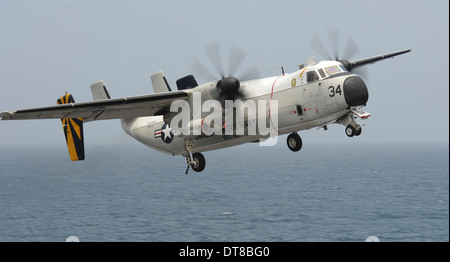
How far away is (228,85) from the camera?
72.2 ft

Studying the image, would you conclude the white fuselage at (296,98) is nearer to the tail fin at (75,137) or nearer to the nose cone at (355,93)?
the nose cone at (355,93)

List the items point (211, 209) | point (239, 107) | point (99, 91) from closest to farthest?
point (239, 107), point (99, 91), point (211, 209)

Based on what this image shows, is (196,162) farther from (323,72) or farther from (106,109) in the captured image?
(323,72)

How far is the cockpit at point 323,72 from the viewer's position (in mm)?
20812

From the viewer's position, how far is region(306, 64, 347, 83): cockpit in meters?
20.8

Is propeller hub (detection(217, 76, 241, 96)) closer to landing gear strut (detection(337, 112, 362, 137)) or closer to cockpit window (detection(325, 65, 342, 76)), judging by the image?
cockpit window (detection(325, 65, 342, 76))

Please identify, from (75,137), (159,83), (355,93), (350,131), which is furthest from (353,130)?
(75,137)

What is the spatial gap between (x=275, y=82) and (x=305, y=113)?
2096 mm

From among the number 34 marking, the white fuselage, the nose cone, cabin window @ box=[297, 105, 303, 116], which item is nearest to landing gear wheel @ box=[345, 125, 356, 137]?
the white fuselage

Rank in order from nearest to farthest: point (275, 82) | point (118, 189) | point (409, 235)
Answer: point (275, 82), point (409, 235), point (118, 189)

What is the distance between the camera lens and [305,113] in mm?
21312

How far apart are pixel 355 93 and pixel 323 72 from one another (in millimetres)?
1831

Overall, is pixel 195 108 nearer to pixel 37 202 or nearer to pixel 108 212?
pixel 108 212
